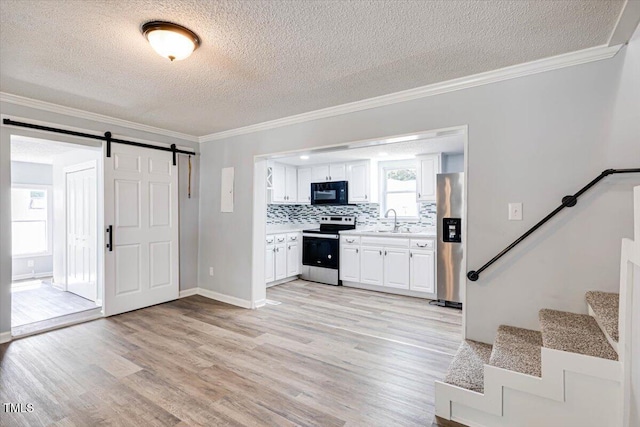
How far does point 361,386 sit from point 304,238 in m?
3.64

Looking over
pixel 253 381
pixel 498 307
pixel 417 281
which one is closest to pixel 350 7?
pixel 498 307

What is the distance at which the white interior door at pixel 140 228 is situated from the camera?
381 cm

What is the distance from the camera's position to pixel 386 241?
4.90 meters

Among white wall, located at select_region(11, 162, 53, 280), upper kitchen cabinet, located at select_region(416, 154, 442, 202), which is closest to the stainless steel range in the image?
upper kitchen cabinet, located at select_region(416, 154, 442, 202)

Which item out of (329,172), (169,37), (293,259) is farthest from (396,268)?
(169,37)

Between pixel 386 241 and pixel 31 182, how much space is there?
673 cm

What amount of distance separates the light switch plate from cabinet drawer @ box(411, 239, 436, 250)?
2.09 meters

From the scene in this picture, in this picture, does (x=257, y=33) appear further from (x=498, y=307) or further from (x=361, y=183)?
(x=361, y=183)

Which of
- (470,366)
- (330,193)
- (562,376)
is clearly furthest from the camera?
(330,193)

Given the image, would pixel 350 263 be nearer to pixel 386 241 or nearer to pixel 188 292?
pixel 386 241

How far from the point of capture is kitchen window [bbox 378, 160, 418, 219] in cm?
564

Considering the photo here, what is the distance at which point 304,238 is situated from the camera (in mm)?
5816

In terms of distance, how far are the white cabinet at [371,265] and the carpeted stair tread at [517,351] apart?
255 cm

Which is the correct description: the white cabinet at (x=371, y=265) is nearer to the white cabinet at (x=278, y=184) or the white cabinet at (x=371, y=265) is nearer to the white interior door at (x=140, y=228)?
the white cabinet at (x=278, y=184)
